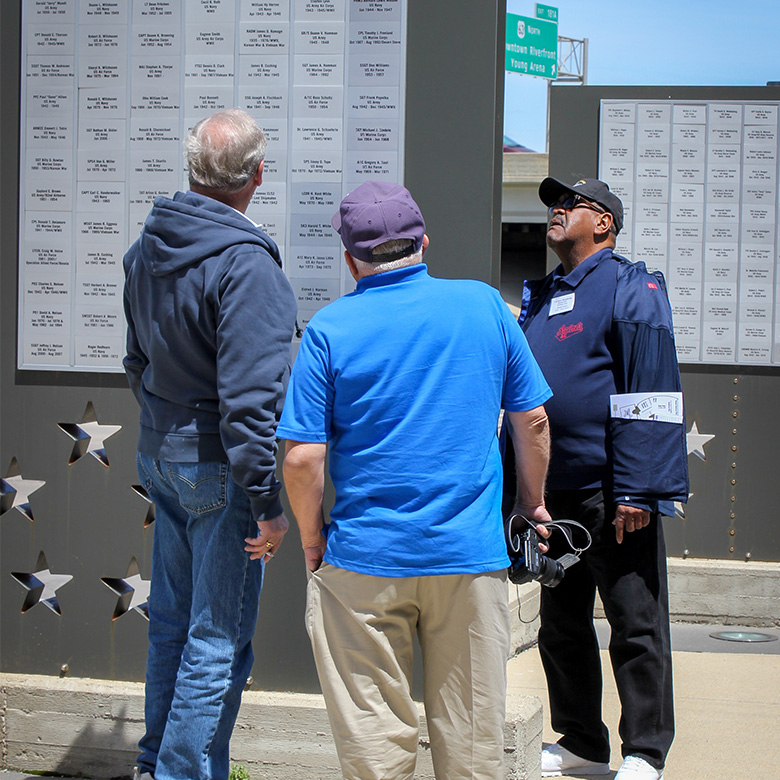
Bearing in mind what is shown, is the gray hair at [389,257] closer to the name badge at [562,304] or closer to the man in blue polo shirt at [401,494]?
the man in blue polo shirt at [401,494]

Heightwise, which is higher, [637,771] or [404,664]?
[404,664]

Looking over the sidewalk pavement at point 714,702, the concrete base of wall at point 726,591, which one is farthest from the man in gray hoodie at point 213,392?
the concrete base of wall at point 726,591

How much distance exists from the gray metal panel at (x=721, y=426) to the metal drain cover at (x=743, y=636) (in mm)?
417

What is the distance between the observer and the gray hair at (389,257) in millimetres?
2287

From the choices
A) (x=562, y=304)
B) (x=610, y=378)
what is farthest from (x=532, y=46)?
(x=610, y=378)

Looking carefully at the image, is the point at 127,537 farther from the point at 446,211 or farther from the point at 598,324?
the point at 598,324

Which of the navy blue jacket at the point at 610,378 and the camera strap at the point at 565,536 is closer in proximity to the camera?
the camera strap at the point at 565,536

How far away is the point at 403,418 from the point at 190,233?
749 mm

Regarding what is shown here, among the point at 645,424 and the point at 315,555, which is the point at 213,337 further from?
the point at 645,424

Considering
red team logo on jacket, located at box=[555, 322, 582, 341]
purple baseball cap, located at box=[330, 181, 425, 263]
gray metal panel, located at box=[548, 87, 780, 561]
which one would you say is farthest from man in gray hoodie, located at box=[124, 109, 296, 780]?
gray metal panel, located at box=[548, 87, 780, 561]

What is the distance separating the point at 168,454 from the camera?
2506 millimetres

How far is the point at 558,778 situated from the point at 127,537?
1.70 meters

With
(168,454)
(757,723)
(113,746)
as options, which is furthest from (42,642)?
(757,723)

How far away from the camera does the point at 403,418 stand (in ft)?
7.33
